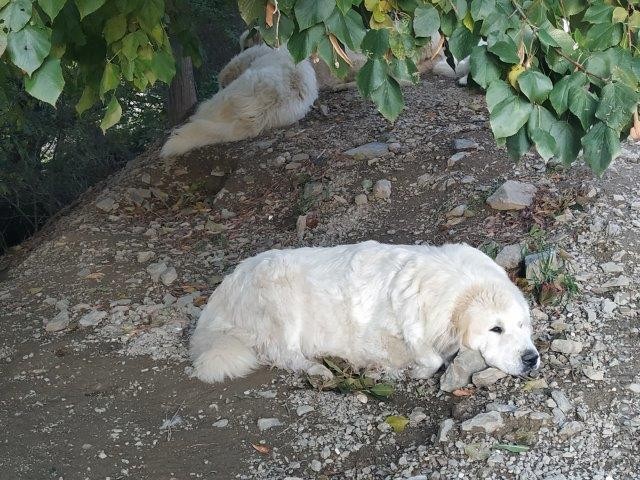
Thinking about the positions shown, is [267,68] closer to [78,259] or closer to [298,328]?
[78,259]

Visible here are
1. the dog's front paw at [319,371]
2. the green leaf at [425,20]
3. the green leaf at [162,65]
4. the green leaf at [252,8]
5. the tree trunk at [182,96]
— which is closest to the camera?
the green leaf at [425,20]

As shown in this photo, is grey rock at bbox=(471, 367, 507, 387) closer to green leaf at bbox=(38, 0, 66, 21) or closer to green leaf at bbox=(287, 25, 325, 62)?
green leaf at bbox=(287, 25, 325, 62)

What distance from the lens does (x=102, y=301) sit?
20.5 feet

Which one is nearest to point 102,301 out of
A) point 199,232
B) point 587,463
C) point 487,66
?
point 199,232

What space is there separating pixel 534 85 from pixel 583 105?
0.20m

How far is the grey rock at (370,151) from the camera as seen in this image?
24.5 feet

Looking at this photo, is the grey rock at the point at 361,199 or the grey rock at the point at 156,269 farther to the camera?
the grey rock at the point at 361,199

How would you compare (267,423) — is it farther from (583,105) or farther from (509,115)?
(583,105)

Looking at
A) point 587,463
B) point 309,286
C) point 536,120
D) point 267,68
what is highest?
point 536,120

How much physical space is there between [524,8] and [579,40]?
0.87 feet

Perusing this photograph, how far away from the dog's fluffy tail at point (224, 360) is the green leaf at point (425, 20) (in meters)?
2.65

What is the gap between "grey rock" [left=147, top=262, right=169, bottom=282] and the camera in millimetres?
6523

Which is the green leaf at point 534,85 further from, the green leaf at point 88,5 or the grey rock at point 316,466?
the grey rock at point 316,466

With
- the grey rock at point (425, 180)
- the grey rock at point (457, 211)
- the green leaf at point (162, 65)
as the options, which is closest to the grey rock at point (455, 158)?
the grey rock at point (425, 180)
